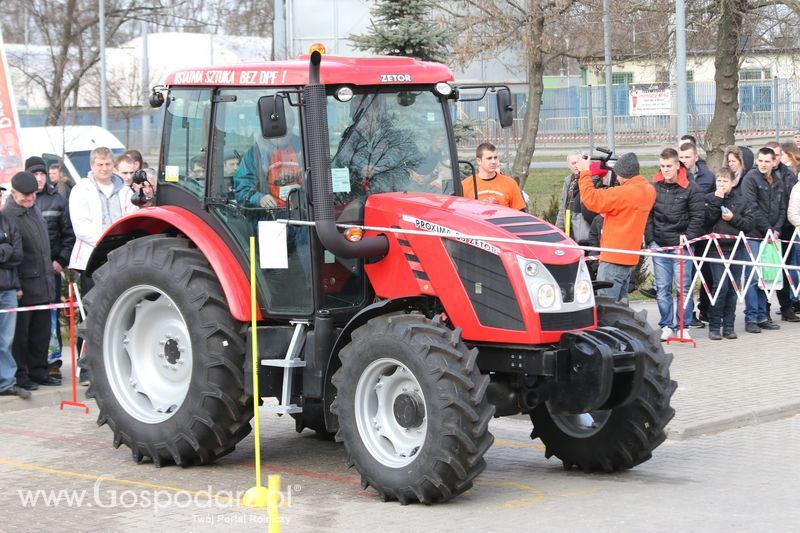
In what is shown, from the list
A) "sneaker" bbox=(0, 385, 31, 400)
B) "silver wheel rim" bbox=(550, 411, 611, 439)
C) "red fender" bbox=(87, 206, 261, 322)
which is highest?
"red fender" bbox=(87, 206, 261, 322)

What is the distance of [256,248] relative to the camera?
27.8ft

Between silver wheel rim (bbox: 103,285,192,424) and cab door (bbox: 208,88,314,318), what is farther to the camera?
silver wheel rim (bbox: 103,285,192,424)

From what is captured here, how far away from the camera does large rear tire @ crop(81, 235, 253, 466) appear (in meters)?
8.29

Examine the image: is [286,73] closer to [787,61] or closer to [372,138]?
[372,138]

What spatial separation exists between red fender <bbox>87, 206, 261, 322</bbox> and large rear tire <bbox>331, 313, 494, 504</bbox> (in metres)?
1.04

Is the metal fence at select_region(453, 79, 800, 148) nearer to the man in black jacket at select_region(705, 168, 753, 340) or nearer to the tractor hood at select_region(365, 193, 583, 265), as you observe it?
the man in black jacket at select_region(705, 168, 753, 340)

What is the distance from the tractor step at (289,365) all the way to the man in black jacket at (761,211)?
7.80m

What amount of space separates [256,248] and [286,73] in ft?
3.99

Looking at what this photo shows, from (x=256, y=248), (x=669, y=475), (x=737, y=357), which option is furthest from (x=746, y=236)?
(x=256, y=248)

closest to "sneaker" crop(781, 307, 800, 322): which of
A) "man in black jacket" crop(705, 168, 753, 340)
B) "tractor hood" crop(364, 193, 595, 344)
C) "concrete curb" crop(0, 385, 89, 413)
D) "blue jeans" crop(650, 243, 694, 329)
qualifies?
"man in black jacket" crop(705, 168, 753, 340)

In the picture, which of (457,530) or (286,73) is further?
(286,73)

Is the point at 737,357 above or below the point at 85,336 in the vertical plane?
below

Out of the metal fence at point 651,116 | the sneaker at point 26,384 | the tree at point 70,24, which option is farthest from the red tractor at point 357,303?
the tree at point 70,24

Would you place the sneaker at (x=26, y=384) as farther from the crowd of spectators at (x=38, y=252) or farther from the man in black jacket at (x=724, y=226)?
the man in black jacket at (x=724, y=226)
